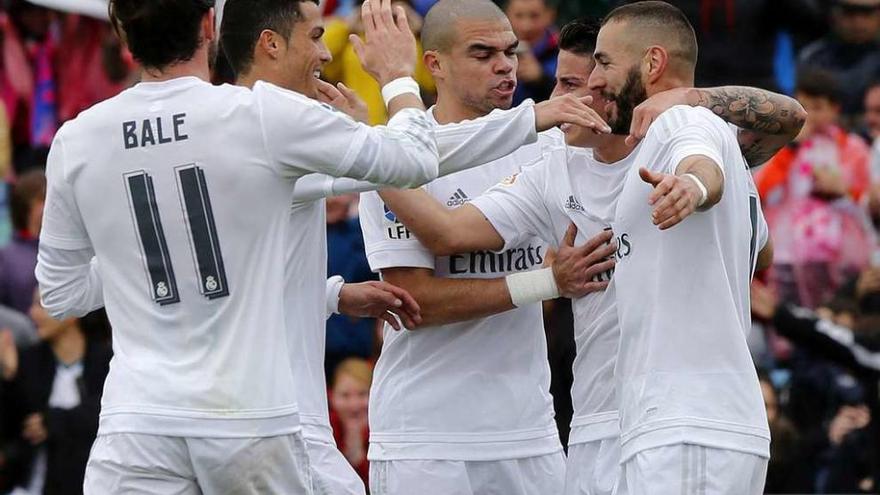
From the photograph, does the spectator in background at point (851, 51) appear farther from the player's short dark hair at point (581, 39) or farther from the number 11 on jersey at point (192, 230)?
the number 11 on jersey at point (192, 230)

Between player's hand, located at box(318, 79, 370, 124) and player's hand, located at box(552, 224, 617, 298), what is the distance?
968 millimetres

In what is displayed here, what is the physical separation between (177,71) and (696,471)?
219 centimetres

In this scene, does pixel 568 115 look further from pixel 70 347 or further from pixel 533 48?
pixel 533 48

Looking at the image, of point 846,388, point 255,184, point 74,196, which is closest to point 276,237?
point 255,184

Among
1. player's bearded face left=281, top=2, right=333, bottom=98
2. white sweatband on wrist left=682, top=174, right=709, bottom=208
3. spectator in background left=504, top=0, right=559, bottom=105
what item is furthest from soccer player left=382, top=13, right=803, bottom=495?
spectator in background left=504, top=0, right=559, bottom=105

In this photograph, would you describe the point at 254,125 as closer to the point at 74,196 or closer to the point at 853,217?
the point at 74,196

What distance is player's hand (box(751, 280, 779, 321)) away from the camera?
38.9ft

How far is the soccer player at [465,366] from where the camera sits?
25.1 feet

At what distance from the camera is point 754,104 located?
6.98 meters

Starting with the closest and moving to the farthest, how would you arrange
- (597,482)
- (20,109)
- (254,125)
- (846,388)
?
(254,125)
(597,482)
(846,388)
(20,109)

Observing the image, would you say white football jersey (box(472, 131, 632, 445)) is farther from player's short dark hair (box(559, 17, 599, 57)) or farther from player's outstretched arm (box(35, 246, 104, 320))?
player's outstretched arm (box(35, 246, 104, 320))

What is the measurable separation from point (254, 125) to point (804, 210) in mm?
7392

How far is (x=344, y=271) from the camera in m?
11.8

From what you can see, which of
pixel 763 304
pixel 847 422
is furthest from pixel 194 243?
pixel 847 422
